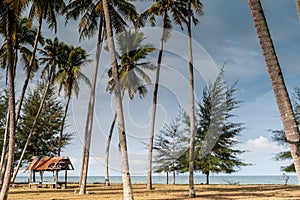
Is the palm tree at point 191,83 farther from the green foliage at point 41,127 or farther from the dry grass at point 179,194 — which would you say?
the green foliage at point 41,127

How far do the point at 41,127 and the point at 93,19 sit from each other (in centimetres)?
2276

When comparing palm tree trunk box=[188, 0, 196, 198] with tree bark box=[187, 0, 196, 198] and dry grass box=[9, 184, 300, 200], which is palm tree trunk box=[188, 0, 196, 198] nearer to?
tree bark box=[187, 0, 196, 198]

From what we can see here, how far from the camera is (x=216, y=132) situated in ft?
106

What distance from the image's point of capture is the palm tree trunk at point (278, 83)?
14.9 feet

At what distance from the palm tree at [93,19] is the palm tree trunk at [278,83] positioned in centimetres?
1360

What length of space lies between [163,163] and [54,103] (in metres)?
15.9

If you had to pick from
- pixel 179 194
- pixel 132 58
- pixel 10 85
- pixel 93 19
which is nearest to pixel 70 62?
pixel 132 58

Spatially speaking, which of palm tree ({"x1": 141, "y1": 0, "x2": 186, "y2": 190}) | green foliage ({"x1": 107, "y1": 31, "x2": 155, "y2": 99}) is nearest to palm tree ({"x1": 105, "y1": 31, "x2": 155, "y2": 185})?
green foliage ({"x1": 107, "y1": 31, "x2": 155, "y2": 99})

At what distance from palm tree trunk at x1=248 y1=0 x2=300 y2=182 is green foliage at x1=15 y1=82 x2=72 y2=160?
36.0m

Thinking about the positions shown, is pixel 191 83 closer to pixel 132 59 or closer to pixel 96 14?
pixel 96 14

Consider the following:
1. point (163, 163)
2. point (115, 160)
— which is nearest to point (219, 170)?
point (163, 163)

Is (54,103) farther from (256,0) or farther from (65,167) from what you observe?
(256,0)

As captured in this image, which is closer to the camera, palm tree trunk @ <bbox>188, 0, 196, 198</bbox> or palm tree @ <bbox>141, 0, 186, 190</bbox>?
palm tree trunk @ <bbox>188, 0, 196, 198</bbox>

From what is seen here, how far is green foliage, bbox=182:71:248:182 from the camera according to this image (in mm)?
31172
